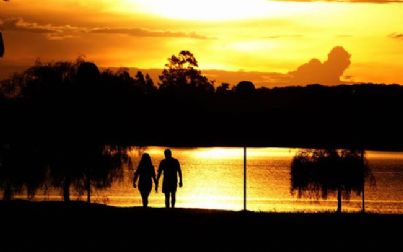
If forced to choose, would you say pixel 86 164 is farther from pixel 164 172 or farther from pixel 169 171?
pixel 169 171

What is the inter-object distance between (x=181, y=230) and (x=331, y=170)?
197 ft

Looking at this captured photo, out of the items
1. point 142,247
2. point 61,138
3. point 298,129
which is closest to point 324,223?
point 142,247

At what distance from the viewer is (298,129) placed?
173m

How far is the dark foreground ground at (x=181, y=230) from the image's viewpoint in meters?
21.7

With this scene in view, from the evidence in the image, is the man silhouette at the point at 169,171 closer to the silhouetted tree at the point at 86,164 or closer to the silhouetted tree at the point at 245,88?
the silhouetted tree at the point at 245,88

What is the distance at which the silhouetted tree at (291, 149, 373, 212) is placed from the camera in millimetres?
81500

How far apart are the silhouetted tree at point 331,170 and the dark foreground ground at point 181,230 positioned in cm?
5247

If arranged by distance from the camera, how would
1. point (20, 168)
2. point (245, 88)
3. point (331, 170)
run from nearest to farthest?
1. point (245, 88)
2. point (20, 168)
3. point (331, 170)

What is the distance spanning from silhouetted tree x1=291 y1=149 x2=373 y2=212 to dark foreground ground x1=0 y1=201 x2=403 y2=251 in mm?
52474

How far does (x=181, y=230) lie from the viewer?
2436cm

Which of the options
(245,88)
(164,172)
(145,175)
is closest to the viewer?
(164,172)

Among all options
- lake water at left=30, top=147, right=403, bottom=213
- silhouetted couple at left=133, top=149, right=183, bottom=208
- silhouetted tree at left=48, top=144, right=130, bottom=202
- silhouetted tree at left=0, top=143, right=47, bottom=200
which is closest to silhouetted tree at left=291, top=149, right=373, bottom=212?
lake water at left=30, top=147, right=403, bottom=213

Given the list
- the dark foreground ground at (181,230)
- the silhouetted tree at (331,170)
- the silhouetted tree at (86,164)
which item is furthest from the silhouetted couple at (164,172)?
the silhouetted tree at (331,170)

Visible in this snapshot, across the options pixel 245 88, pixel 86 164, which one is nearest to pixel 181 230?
pixel 245 88
